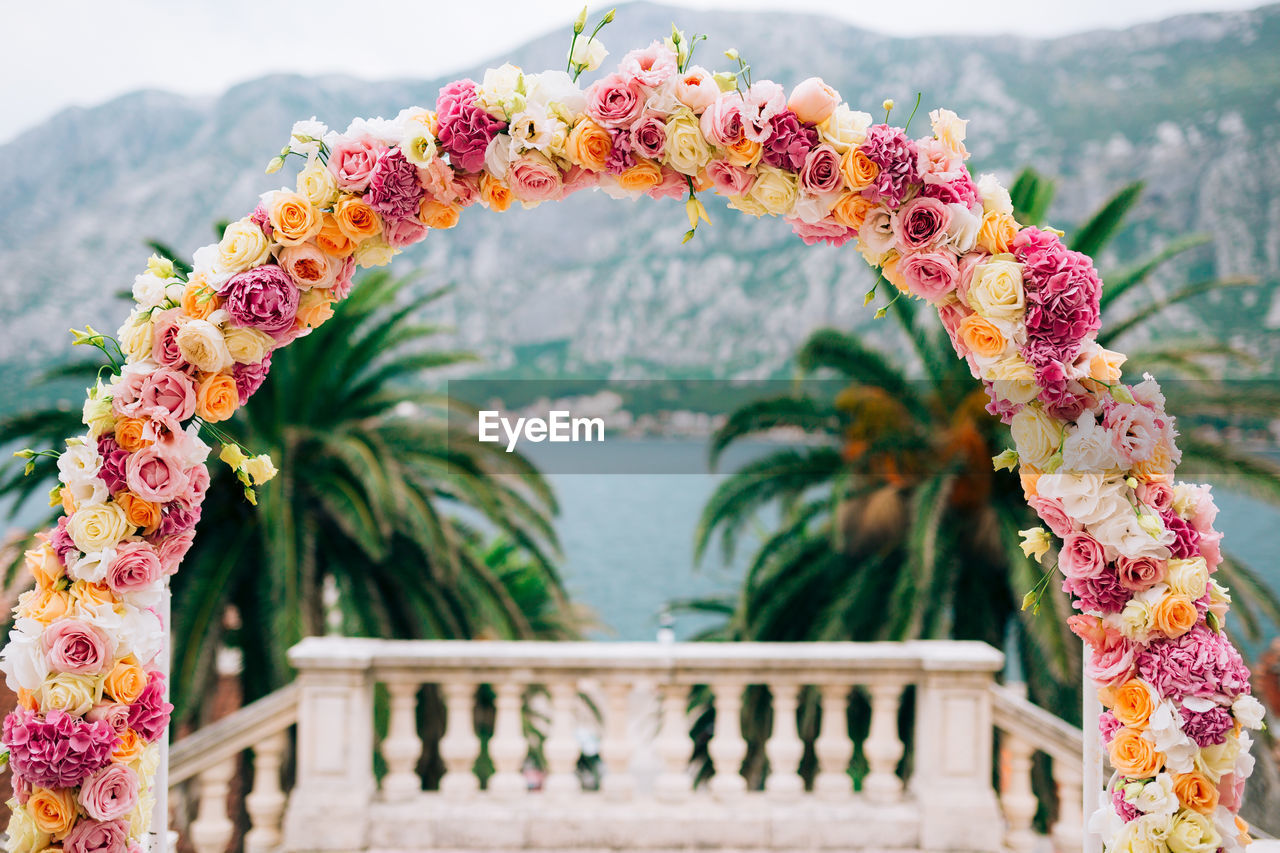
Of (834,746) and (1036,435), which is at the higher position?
(1036,435)

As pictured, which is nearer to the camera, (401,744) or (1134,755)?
(1134,755)

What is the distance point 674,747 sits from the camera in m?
4.18

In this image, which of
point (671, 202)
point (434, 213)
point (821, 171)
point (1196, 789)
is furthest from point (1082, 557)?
point (671, 202)

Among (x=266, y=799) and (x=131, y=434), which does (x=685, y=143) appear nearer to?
(x=131, y=434)

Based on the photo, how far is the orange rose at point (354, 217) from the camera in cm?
244

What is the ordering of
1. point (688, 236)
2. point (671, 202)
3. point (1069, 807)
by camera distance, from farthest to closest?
point (671, 202) < point (1069, 807) < point (688, 236)

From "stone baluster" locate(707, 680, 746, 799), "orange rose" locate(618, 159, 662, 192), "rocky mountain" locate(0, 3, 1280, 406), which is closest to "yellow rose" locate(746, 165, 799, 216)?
"orange rose" locate(618, 159, 662, 192)

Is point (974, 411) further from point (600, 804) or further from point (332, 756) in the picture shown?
point (332, 756)

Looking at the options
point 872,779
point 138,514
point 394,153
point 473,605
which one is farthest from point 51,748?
point 473,605

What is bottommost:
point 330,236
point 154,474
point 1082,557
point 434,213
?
point 1082,557

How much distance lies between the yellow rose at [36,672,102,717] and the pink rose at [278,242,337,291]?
1200 millimetres

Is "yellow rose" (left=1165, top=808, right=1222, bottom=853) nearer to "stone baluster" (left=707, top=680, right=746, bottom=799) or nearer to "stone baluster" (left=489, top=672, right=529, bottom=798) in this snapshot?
"stone baluster" (left=707, top=680, right=746, bottom=799)

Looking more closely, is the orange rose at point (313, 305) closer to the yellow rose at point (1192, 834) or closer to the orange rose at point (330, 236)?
the orange rose at point (330, 236)

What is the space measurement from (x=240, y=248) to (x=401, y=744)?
2660 millimetres
